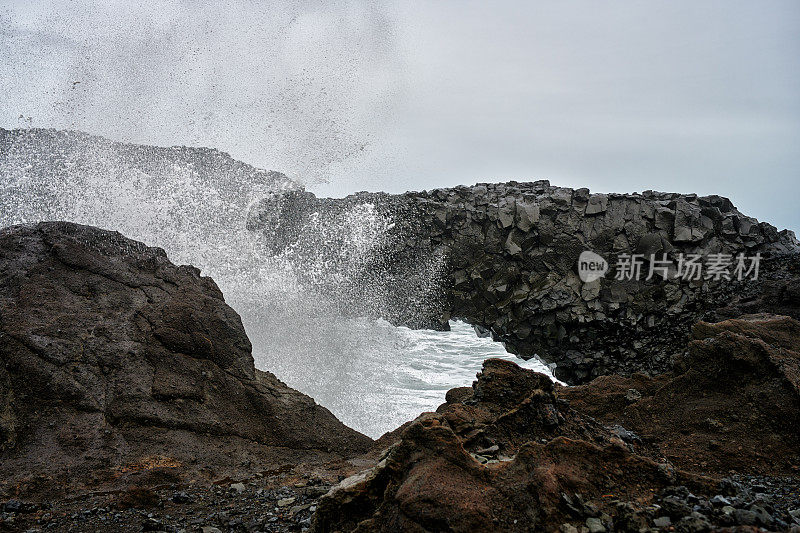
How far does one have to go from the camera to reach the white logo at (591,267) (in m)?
21.6

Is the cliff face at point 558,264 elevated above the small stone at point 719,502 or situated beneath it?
elevated above

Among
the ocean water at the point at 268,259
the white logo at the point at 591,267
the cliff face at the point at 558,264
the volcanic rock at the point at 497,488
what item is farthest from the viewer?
the white logo at the point at 591,267

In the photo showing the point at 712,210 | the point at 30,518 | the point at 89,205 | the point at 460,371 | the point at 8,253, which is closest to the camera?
the point at 30,518

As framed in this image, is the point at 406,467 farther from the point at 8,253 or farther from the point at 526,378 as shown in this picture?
the point at 8,253

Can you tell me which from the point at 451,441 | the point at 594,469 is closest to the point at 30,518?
the point at 451,441

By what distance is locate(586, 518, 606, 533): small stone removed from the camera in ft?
12.7

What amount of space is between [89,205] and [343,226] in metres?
9.49

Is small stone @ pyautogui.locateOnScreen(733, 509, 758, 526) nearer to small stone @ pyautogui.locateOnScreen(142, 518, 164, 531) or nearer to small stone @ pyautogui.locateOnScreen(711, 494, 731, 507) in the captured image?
small stone @ pyautogui.locateOnScreen(711, 494, 731, 507)

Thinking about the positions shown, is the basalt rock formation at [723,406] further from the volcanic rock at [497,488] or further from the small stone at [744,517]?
the small stone at [744,517]

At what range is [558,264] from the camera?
21750 mm

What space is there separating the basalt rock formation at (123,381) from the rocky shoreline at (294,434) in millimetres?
27

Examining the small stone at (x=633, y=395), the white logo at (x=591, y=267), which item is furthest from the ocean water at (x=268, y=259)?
the small stone at (x=633, y=395)

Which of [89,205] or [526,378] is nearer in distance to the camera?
[526,378]

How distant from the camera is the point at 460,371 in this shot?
25703 mm
